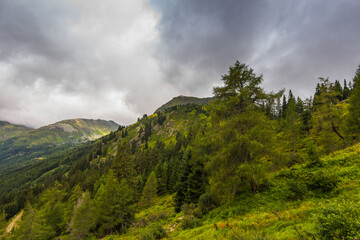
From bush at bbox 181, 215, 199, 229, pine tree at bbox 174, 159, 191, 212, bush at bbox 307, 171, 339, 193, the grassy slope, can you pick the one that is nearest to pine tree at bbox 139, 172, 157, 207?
pine tree at bbox 174, 159, 191, 212

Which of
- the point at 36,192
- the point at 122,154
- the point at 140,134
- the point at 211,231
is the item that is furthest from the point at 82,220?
the point at 140,134

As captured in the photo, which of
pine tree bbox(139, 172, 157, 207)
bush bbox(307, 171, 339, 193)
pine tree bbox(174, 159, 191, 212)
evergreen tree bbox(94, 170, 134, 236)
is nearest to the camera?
bush bbox(307, 171, 339, 193)

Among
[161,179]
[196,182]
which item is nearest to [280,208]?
[196,182]

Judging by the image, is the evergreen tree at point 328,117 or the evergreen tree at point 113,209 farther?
the evergreen tree at point 113,209

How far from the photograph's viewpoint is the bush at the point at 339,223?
4.65 meters

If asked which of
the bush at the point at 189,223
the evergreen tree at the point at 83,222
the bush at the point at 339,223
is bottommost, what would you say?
the evergreen tree at the point at 83,222

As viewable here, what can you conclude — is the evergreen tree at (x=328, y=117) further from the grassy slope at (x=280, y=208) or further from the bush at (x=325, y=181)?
the bush at (x=325, y=181)

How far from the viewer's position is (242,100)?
1488 cm

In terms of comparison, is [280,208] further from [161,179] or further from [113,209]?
[161,179]

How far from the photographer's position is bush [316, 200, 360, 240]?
183 inches

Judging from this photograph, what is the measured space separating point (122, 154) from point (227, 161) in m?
34.4

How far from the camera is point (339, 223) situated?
4.90 m

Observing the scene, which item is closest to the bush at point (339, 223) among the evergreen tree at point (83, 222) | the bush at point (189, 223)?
the bush at point (189, 223)

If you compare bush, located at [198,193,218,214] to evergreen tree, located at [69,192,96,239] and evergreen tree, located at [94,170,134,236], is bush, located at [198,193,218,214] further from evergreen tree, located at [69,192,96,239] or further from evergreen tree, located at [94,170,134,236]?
evergreen tree, located at [69,192,96,239]
